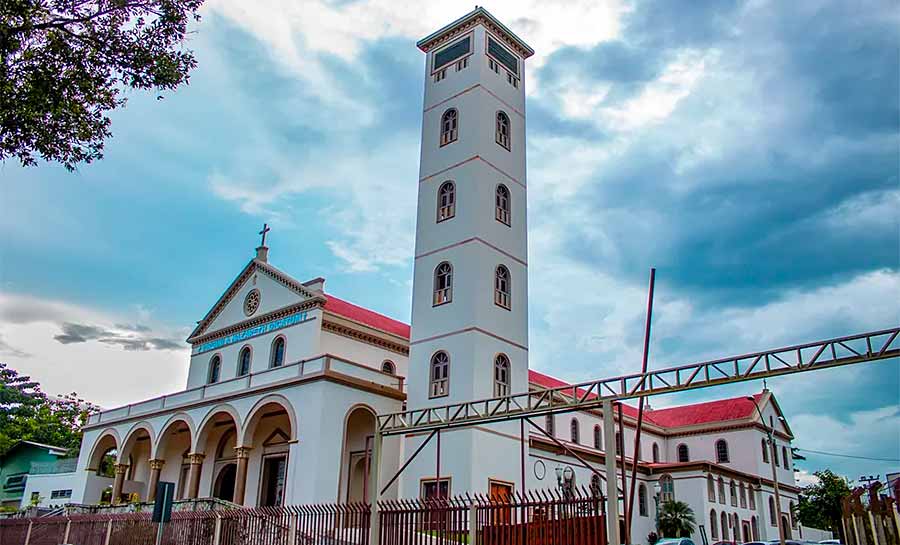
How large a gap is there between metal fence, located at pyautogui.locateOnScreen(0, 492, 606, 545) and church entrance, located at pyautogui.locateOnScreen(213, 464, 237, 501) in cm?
775

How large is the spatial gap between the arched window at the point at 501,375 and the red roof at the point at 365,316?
6.57m

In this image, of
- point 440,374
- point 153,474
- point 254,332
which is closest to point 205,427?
point 153,474

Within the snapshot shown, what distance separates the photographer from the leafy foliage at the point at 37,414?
53.2 metres

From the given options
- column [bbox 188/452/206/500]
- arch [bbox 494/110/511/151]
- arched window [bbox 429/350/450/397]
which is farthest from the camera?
arch [bbox 494/110/511/151]

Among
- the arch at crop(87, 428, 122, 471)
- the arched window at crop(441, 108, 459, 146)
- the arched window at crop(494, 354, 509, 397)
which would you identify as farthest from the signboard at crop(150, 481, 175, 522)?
the arch at crop(87, 428, 122, 471)

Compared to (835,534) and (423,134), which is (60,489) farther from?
(835,534)

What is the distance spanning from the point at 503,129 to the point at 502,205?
138 inches

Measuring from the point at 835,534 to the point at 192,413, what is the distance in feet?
146

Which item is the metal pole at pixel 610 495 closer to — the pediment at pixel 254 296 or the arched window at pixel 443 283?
the arched window at pixel 443 283

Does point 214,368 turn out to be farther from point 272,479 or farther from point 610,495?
point 610,495

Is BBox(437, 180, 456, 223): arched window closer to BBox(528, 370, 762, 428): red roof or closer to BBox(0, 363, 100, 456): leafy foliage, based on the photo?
BBox(528, 370, 762, 428): red roof

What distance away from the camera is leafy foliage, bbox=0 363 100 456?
53188mm

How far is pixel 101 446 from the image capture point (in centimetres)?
3512

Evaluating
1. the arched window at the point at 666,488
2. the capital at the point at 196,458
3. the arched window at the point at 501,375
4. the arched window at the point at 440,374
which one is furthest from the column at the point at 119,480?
the arched window at the point at 666,488
